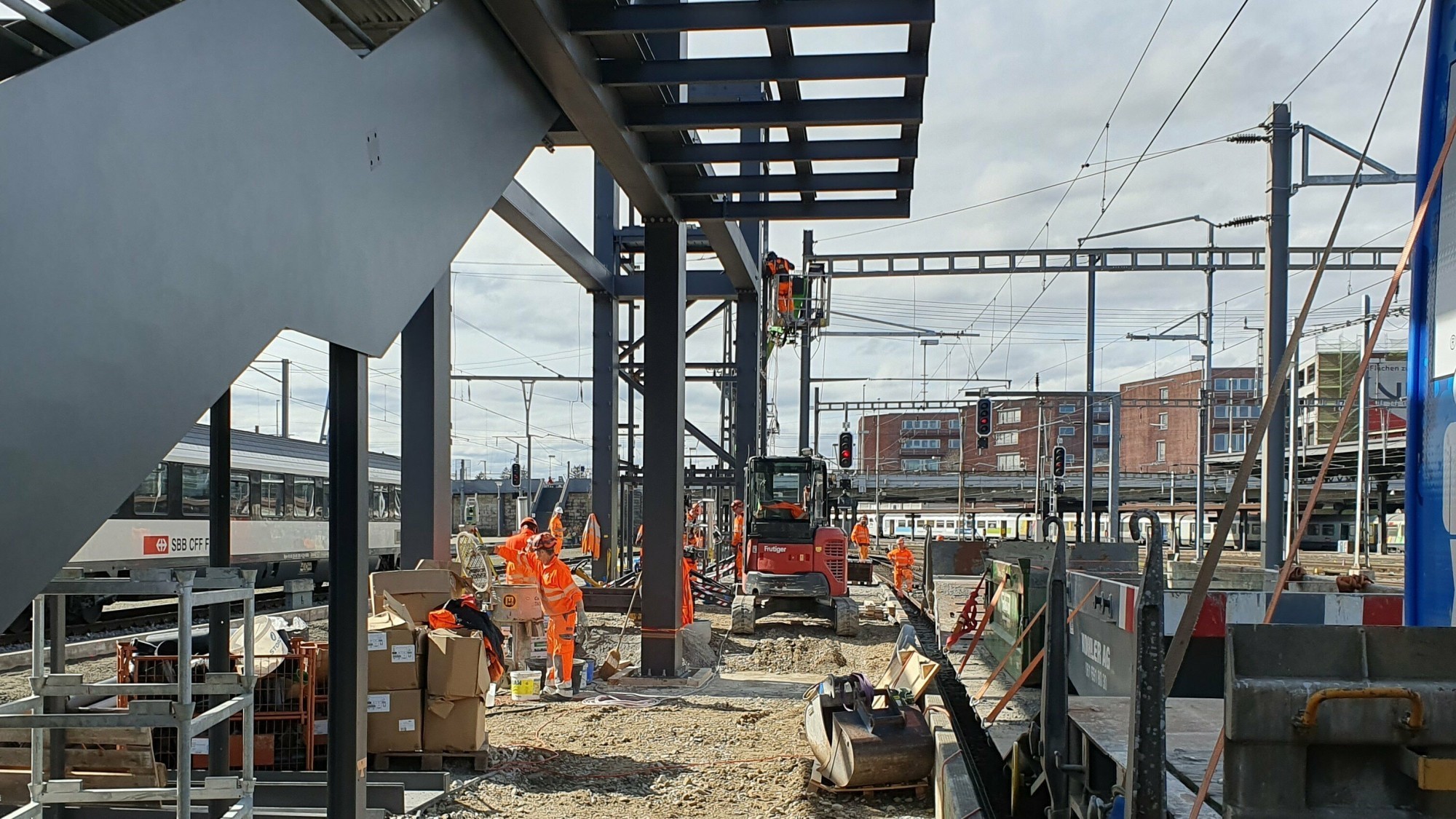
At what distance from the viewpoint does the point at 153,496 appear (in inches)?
816

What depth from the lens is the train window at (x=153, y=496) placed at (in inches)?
793

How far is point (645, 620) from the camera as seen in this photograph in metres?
13.3

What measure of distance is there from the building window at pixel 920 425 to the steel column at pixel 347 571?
102 metres

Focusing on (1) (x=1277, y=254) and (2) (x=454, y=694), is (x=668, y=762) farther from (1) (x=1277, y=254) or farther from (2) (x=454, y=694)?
(1) (x=1277, y=254)

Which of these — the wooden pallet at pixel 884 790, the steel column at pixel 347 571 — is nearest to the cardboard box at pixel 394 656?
the steel column at pixel 347 571

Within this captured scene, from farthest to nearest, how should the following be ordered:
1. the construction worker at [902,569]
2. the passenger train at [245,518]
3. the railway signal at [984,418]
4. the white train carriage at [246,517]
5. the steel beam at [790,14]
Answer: the railway signal at [984,418] < the construction worker at [902,569] < the white train carriage at [246,517] < the passenger train at [245,518] < the steel beam at [790,14]

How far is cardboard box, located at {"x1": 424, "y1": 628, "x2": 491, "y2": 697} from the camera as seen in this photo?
28.7 ft

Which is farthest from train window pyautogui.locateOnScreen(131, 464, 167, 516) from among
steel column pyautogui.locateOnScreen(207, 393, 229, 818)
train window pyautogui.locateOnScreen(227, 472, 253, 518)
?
steel column pyautogui.locateOnScreen(207, 393, 229, 818)

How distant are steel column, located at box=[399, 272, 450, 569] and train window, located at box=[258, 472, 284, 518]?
13.3 m

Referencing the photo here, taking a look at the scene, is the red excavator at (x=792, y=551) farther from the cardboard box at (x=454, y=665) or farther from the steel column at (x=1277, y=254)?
the cardboard box at (x=454, y=665)

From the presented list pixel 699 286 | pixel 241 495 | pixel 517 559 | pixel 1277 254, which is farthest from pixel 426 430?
pixel 241 495

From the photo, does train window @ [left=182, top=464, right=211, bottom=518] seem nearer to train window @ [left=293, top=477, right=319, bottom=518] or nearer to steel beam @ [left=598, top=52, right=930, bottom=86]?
train window @ [left=293, top=477, right=319, bottom=518]

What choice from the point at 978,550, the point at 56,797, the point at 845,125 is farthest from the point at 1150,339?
the point at 56,797

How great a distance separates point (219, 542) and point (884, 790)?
4.96 metres
